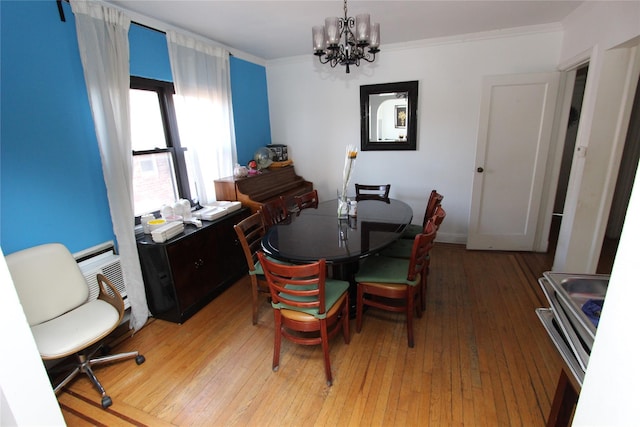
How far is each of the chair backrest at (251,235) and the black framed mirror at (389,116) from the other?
2.06m

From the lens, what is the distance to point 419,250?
1.92 m

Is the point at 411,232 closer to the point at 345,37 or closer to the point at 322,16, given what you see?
the point at 345,37

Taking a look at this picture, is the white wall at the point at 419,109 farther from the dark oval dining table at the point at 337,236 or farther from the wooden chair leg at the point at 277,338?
the wooden chair leg at the point at 277,338

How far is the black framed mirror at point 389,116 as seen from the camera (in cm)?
357

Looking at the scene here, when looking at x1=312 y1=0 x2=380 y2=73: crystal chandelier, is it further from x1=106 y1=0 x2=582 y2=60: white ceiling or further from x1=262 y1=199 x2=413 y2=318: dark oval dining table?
x1=262 y1=199 x2=413 y2=318: dark oval dining table

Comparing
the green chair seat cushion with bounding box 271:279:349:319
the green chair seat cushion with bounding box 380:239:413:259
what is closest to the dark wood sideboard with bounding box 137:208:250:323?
the green chair seat cushion with bounding box 271:279:349:319

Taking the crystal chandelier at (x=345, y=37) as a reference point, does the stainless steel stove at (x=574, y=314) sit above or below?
below

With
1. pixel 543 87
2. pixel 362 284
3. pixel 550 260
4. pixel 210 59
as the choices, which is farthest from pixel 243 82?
pixel 550 260

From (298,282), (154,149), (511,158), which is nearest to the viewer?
(298,282)

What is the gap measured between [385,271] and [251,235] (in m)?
1.07

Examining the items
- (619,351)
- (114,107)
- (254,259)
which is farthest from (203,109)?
(619,351)

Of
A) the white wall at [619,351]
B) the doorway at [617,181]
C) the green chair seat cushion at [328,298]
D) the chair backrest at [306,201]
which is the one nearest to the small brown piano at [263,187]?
the chair backrest at [306,201]

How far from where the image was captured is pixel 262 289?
234 cm

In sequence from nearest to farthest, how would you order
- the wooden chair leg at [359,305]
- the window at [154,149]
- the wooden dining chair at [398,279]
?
the wooden dining chair at [398,279]
the wooden chair leg at [359,305]
the window at [154,149]
